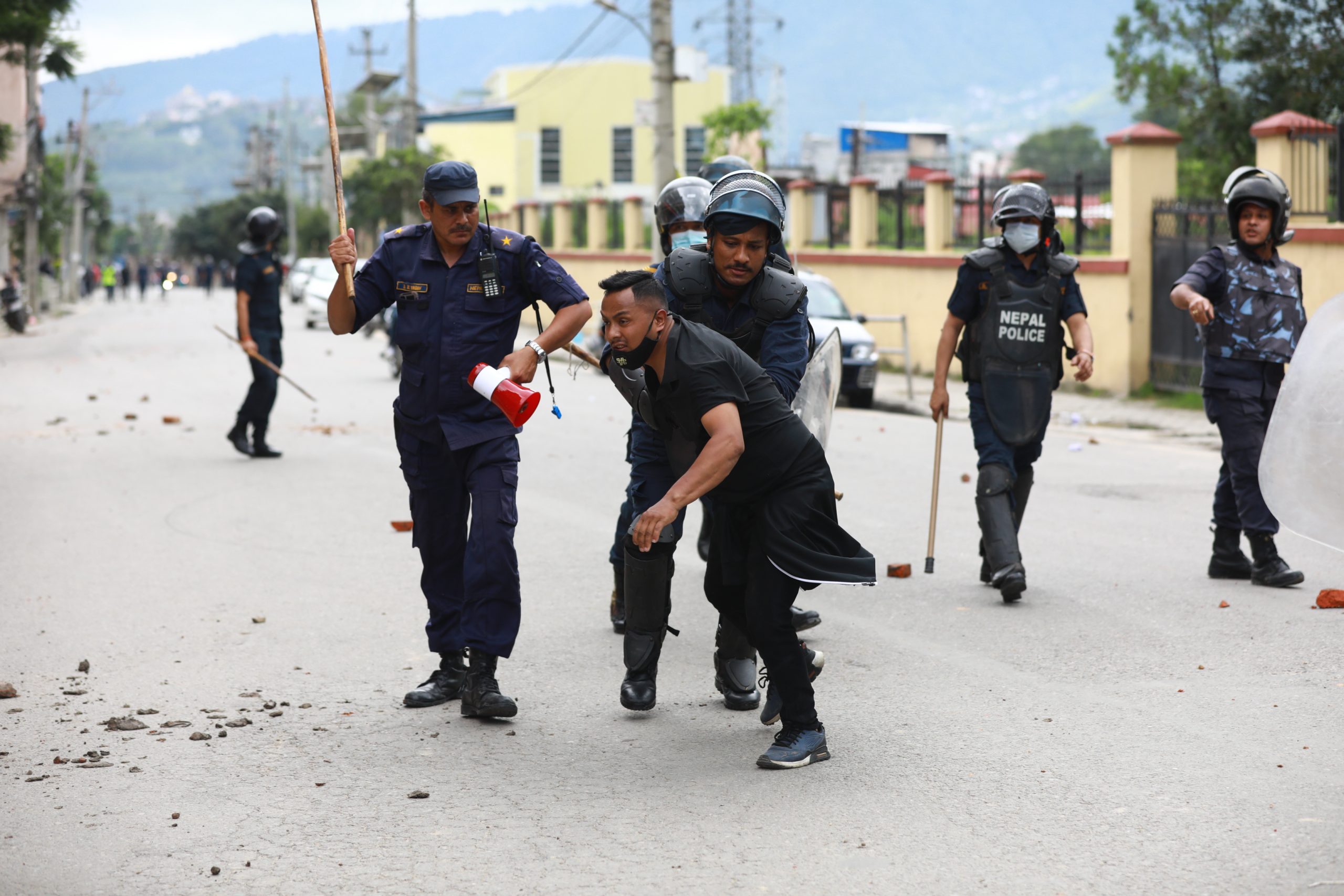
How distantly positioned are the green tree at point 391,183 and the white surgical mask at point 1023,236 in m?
42.7

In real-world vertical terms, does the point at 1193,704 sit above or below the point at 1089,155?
below

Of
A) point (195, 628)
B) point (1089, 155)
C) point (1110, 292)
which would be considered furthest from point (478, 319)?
point (1089, 155)

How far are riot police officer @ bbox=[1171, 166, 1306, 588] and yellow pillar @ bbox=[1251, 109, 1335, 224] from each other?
8.86m

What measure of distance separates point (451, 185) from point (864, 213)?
19.8m

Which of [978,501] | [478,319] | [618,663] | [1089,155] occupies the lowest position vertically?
[618,663]

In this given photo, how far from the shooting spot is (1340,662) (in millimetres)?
5949

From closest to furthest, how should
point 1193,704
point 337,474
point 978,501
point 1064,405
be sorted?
1. point 1193,704
2. point 978,501
3. point 337,474
4. point 1064,405

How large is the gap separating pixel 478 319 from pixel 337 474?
6823 millimetres

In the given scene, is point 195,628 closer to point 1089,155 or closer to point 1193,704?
point 1193,704

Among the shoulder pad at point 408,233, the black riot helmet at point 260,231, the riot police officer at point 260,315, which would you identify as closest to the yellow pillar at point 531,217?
the riot police officer at point 260,315

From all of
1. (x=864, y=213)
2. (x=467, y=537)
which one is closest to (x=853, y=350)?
(x=864, y=213)

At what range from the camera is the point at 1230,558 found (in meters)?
7.72

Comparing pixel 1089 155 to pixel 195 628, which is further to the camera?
pixel 1089 155

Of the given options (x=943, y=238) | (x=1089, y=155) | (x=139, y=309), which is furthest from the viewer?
(x=1089, y=155)
